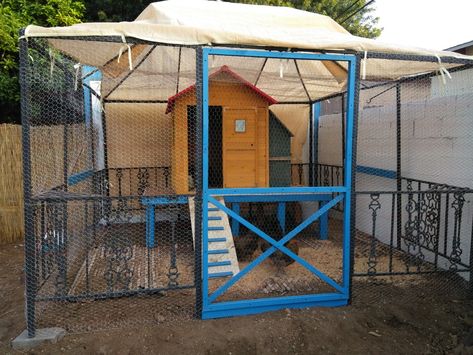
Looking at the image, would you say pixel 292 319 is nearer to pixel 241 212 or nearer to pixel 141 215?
pixel 241 212

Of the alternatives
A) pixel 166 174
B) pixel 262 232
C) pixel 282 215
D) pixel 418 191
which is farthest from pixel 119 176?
pixel 418 191

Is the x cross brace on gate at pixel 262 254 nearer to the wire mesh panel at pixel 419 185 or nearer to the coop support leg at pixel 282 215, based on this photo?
the wire mesh panel at pixel 419 185

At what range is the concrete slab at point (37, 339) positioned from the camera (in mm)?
2988

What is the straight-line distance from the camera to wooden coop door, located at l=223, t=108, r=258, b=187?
19.0 feet

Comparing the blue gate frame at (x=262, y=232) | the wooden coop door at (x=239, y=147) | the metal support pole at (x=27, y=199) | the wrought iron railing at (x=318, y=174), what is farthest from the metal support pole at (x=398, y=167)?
the metal support pole at (x=27, y=199)

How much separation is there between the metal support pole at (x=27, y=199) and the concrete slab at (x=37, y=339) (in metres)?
0.05

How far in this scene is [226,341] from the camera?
10.2 ft

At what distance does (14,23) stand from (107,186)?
11.2ft

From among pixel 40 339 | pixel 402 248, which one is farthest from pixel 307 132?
pixel 40 339

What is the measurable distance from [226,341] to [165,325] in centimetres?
59

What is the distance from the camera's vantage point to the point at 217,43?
309 centimetres

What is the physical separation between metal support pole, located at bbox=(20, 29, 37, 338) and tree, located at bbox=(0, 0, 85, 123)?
14.7ft

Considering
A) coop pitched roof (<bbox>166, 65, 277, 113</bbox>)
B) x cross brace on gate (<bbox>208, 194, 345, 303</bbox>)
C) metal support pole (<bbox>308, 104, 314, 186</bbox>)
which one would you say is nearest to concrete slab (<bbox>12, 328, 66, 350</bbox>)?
x cross brace on gate (<bbox>208, 194, 345, 303</bbox>)

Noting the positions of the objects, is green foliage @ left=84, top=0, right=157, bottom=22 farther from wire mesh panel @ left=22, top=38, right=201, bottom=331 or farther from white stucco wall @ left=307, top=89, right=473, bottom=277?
white stucco wall @ left=307, top=89, right=473, bottom=277
